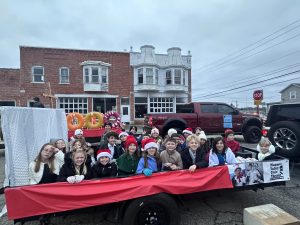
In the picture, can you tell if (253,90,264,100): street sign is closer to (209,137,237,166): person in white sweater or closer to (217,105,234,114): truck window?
(217,105,234,114): truck window

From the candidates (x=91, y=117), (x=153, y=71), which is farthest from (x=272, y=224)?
(x=153, y=71)

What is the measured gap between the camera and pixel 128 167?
3.65 meters

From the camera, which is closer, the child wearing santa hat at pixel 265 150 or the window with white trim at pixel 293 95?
the child wearing santa hat at pixel 265 150

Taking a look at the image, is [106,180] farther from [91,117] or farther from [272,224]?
[91,117]

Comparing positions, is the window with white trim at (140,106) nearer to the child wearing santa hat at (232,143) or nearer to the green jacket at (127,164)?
the child wearing santa hat at (232,143)

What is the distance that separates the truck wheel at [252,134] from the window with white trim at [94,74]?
16.5 meters

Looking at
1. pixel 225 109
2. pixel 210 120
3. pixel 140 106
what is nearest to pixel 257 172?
pixel 210 120

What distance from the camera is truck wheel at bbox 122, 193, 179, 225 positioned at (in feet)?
9.32

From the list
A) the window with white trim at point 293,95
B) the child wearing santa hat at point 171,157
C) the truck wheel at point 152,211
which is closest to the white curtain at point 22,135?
the truck wheel at point 152,211

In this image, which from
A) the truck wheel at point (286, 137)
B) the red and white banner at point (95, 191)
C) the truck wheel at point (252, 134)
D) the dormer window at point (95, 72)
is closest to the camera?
the red and white banner at point (95, 191)

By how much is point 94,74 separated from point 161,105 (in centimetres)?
814

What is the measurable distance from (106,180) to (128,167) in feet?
2.59

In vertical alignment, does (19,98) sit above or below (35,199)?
above

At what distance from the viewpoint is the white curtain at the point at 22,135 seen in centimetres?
344
